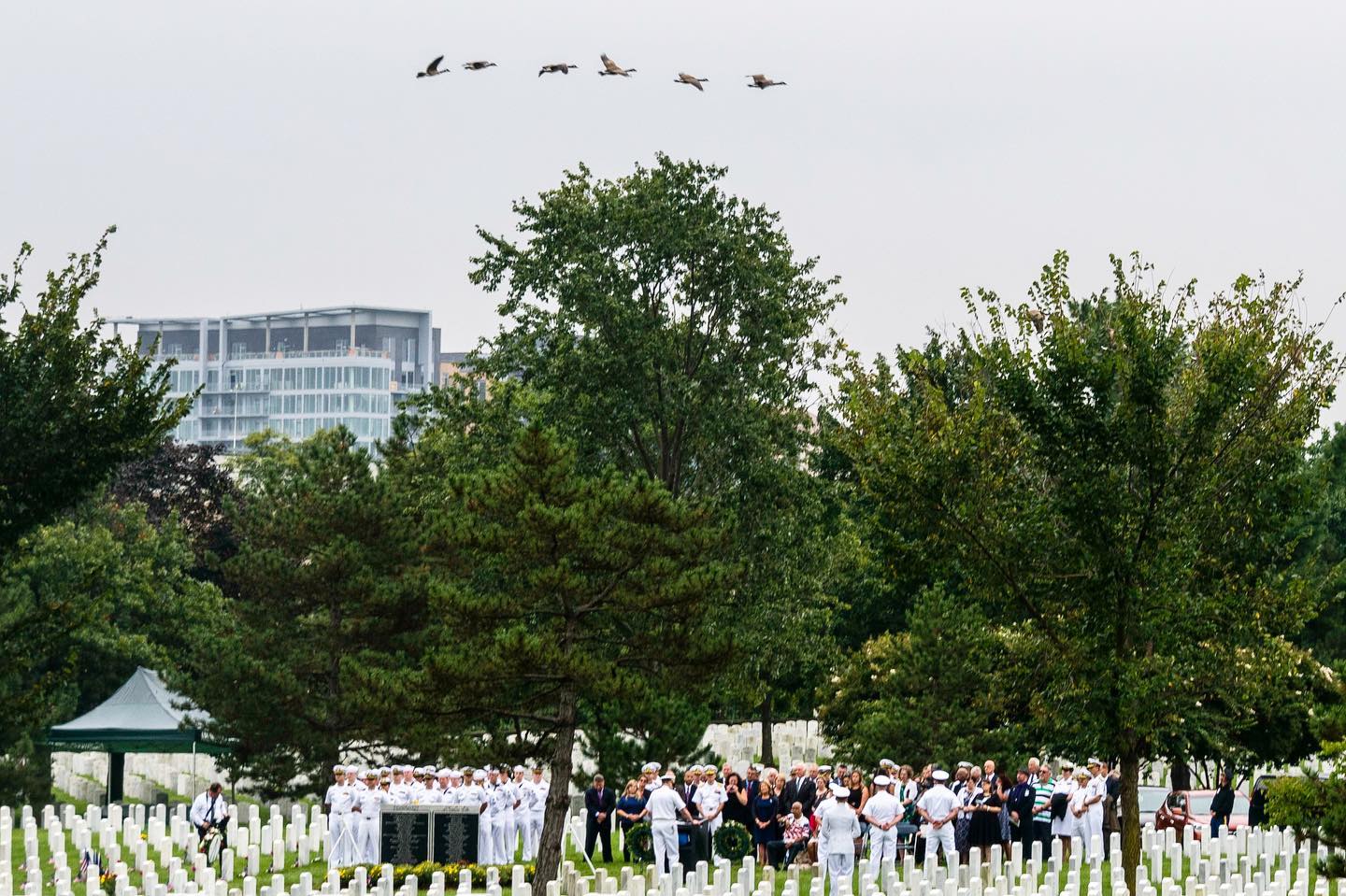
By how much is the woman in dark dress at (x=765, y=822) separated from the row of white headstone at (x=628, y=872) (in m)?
0.43

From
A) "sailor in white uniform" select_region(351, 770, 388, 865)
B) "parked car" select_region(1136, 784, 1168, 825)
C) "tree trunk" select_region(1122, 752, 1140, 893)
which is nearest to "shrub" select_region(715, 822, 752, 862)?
"sailor in white uniform" select_region(351, 770, 388, 865)

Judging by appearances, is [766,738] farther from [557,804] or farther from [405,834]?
[557,804]

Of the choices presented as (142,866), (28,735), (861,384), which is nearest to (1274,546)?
(861,384)

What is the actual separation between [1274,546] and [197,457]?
53121mm

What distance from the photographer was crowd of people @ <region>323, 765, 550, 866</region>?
88.4ft

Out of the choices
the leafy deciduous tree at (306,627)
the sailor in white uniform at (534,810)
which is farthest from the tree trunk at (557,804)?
the leafy deciduous tree at (306,627)

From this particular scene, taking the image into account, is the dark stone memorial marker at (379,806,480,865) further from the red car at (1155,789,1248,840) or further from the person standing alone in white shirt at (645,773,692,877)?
the red car at (1155,789,1248,840)

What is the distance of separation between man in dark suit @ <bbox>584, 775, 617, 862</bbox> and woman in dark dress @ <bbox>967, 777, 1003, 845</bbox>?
15.3 ft

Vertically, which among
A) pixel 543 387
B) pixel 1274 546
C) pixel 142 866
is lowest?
pixel 142 866

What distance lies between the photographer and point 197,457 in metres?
71.0

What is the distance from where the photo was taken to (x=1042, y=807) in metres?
26.3

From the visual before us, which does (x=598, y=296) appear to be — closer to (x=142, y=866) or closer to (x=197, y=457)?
(x=142, y=866)

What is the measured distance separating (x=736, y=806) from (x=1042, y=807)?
382cm

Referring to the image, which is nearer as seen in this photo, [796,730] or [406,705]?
[406,705]
